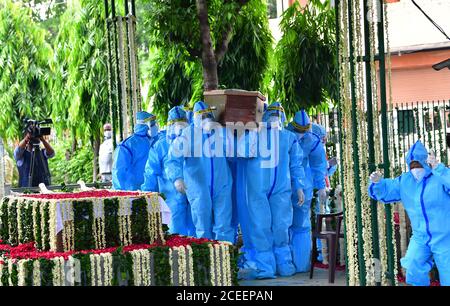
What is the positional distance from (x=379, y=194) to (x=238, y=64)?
6.65 m

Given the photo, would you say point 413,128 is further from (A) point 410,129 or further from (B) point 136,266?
(B) point 136,266

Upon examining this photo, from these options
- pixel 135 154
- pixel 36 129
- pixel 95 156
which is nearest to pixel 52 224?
pixel 135 154

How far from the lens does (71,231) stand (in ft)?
23.3

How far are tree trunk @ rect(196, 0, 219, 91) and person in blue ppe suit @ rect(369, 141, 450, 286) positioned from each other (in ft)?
14.9

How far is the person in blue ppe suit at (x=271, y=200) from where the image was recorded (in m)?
9.69

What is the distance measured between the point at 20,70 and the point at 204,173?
14.1 meters

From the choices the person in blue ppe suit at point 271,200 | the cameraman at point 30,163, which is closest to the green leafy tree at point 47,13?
the cameraman at point 30,163

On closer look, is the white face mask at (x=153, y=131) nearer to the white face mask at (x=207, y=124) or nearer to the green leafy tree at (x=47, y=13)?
the white face mask at (x=207, y=124)

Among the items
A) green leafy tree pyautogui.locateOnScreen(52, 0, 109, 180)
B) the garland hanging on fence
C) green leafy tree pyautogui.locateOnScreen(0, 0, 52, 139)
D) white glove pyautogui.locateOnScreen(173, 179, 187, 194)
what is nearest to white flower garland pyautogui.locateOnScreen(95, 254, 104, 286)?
the garland hanging on fence

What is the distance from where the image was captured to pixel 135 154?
36.3 feet

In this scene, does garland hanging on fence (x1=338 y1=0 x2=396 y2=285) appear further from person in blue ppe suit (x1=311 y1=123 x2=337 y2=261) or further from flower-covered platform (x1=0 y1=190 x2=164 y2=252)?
person in blue ppe suit (x1=311 y1=123 x2=337 y2=261)

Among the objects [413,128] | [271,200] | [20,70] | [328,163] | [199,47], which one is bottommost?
[271,200]

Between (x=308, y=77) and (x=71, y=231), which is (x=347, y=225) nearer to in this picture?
(x=71, y=231)
